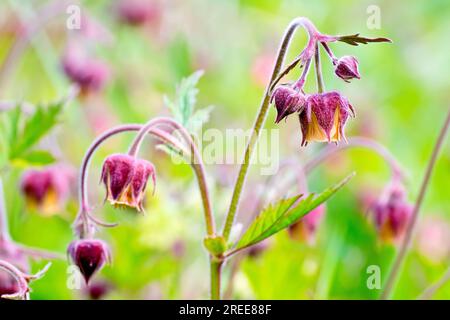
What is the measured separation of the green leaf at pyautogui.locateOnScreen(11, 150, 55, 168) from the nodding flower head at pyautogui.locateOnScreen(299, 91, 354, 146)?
60cm

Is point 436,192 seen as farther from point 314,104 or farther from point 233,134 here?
point 314,104

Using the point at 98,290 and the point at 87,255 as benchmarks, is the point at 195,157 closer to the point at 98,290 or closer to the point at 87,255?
the point at 87,255

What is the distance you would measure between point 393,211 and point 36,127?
0.74 metres

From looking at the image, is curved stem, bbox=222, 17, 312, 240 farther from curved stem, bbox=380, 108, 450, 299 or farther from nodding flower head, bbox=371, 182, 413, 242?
nodding flower head, bbox=371, 182, 413, 242

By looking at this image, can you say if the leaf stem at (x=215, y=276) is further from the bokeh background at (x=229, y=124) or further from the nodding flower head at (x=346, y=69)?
the nodding flower head at (x=346, y=69)

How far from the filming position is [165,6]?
3.24 meters

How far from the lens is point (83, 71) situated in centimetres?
230

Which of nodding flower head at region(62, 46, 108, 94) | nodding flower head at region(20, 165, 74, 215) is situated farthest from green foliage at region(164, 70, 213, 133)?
nodding flower head at region(62, 46, 108, 94)

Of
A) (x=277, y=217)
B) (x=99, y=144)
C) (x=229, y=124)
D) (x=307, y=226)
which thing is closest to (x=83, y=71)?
(x=229, y=124)

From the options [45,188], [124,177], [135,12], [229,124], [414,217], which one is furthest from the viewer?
[135,12]

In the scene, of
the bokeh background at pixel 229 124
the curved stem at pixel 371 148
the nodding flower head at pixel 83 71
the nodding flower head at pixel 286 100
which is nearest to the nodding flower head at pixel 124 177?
the nodding flower head at pixel 286 100

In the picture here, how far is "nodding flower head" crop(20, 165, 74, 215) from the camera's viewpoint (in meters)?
1.84

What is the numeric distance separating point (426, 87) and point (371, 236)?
122 centimetres
